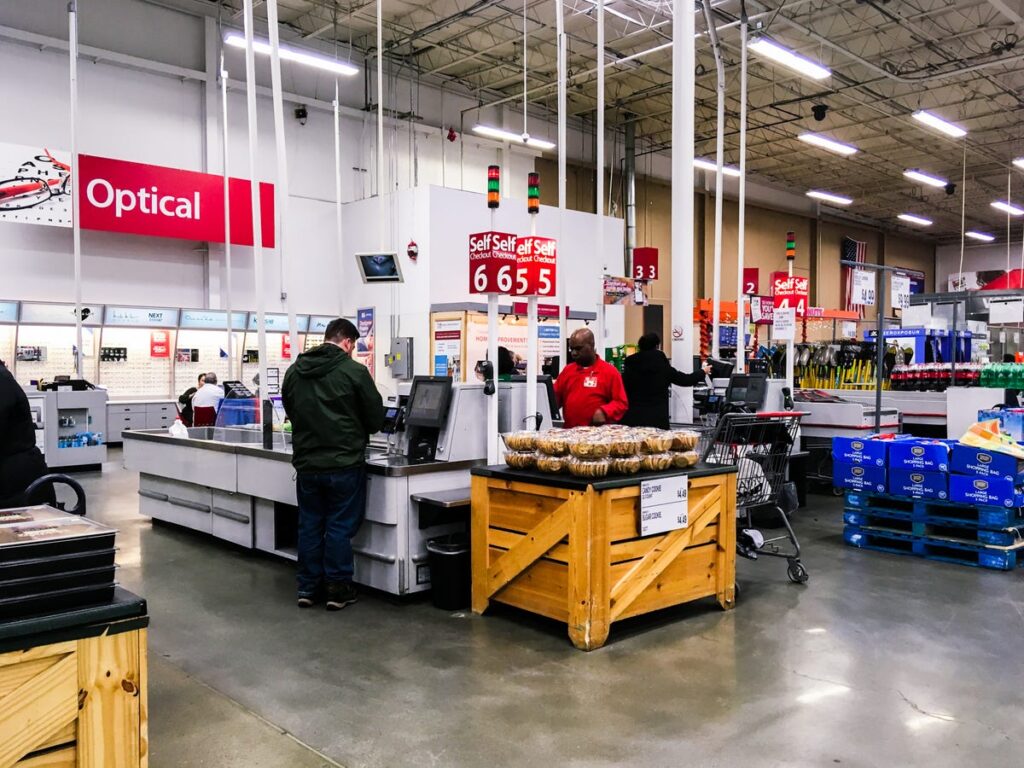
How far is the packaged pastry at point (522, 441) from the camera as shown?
4.16 meters

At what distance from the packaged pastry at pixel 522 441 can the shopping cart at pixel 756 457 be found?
116cm

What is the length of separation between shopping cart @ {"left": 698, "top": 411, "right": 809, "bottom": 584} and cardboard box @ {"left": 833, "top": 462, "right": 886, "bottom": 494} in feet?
3.77

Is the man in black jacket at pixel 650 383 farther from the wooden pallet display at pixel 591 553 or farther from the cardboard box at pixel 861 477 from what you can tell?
the wooden pallet display at pixel 591 553

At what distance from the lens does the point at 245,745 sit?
293 centimetres

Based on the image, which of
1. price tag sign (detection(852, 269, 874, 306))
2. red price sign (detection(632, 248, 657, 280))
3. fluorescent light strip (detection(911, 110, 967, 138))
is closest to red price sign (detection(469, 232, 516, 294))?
price tag sign (detection(852, 269, 874, 306))

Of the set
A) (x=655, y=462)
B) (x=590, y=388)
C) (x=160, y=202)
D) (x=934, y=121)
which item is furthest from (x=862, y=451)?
(x=160, y=202)

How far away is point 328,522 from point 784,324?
5.93 m

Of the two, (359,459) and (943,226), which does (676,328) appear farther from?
(943,226)

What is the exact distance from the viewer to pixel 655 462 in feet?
13.4

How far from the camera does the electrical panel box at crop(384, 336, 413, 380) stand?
45.0ft

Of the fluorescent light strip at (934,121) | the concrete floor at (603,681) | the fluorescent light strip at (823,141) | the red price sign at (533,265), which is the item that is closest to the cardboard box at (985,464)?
the concrete floor at (603,681)

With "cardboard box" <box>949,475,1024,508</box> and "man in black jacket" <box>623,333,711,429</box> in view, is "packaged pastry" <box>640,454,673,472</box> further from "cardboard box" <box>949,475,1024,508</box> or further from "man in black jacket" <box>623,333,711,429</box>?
"cardboard box" <box>949,475,1024,508</box>

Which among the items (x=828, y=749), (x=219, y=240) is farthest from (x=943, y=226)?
(x=828, y=749)

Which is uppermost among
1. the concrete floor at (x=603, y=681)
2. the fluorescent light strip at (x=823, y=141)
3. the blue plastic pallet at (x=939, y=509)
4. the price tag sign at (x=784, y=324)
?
the fluorescent light strip at (x=823, y=141)
